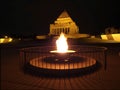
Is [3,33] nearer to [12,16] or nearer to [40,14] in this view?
[12,16]

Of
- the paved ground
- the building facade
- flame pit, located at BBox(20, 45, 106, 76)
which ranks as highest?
the building facade

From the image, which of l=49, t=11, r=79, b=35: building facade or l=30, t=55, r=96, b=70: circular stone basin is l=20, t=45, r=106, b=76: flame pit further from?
l=49, t=11, r=79, b=35: building facade

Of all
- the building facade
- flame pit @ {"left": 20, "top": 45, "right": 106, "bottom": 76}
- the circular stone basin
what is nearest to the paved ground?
flame pit @ {"left": 20, "top": 45, "right": 106, "bottom": 76}

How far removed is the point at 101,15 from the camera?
2491 centimetres

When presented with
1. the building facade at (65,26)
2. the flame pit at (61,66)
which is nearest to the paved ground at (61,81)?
the flame pit at (61,66)

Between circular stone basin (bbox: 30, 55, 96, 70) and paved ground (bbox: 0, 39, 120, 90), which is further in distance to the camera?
circular stone basin (bbox: 30, 55, 96, 70)

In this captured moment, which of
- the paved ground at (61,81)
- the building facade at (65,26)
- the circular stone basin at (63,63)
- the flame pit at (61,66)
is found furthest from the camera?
the building facade at (65,26)

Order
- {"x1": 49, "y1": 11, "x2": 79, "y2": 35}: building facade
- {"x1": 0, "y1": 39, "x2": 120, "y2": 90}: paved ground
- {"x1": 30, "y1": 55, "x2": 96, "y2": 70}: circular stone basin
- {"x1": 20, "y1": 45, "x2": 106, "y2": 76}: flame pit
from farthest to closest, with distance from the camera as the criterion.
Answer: {"x1": 49, "y1": 11, "x2": 79, "y2": 35}: building facade
{"x1": 30, "y1": 55, "x2": 96, "y2": 70}: circular stone basin
{"x1": 20, "y1": 45, "x2": 106, "y2": 76}: flame pit
{"x1": 0, "y1": 39, "x2": 120, "y2": 90}: paved ground

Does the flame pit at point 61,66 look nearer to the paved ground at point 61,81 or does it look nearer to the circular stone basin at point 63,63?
the circular stone basin at point 63,63

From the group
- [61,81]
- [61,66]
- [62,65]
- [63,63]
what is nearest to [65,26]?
[63,63]

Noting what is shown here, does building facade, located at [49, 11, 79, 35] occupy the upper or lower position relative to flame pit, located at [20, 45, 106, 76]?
upper

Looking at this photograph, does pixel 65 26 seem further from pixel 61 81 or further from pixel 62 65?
pixel 61 81

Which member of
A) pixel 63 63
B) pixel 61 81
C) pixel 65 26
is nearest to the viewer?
pixel 61 81

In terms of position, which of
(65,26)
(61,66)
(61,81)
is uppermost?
(65,26)
